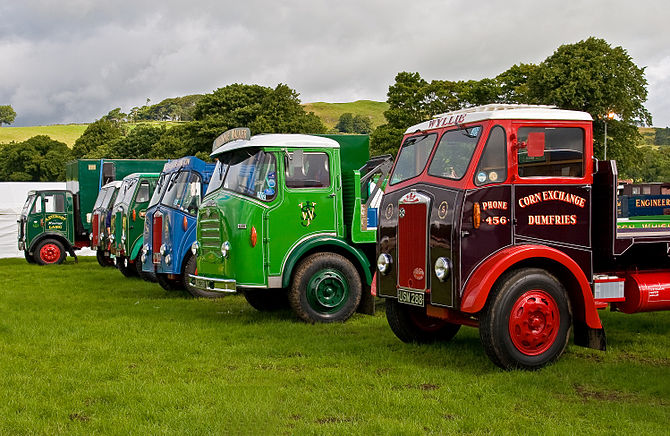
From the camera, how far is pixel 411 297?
28.2 feet

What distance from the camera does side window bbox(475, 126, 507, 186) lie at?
8.14 meters

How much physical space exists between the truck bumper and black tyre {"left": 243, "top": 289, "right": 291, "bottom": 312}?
Answer: 119 cm

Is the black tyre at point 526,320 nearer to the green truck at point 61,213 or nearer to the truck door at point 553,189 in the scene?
the truck door at point 553,189

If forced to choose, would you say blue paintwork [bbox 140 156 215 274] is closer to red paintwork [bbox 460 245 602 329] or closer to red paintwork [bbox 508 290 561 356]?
red paintwork [bbox 460 245 602 329]

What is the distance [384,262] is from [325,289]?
9.67ft

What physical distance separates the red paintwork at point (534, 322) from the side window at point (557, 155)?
4.28 feet

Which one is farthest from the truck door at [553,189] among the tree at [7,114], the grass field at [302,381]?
the tree at [7,114]

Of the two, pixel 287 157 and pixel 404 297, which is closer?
pixel 404 297

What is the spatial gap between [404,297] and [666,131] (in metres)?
99.0

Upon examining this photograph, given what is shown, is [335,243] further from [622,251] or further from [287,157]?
[622,251]

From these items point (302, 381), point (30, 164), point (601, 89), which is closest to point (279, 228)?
point (302, 381)

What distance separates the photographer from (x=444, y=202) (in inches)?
322

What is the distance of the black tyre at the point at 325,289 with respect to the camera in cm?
1170

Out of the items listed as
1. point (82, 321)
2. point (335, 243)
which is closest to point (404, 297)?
point (335, 243)
